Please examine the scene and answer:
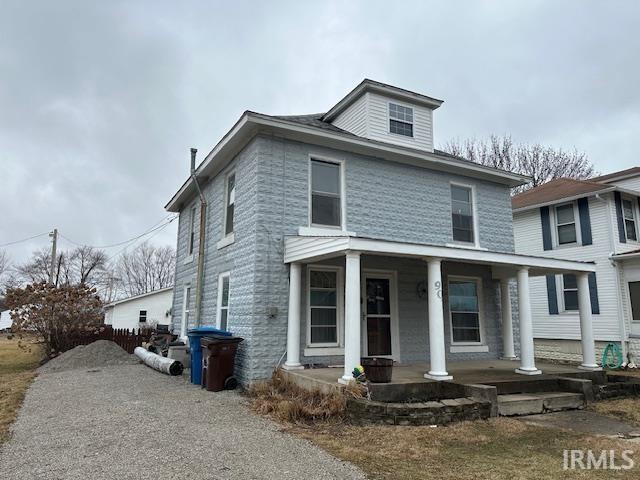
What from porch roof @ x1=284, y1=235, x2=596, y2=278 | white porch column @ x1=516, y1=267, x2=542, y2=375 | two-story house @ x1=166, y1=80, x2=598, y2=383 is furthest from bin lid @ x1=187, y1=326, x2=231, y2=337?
white porch column @ x1=516, y1=267, x2=542, y2=375

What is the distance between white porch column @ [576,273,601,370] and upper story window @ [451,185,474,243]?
270 centimetres

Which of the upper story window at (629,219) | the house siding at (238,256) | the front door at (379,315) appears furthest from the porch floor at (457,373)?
the upper story window at (629,219)

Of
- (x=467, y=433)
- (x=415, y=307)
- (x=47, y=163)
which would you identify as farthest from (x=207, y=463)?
(x=47, y=163)

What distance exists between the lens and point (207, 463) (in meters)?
4.23

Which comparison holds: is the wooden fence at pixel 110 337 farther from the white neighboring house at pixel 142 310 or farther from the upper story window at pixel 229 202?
the white neighboring house at pixel 142 310

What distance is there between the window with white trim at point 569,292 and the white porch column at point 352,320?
11.3 m

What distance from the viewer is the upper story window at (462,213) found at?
1095 cm

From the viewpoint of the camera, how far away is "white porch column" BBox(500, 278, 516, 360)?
10.7 metres

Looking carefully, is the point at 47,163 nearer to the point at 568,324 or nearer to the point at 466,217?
the point at 466,217

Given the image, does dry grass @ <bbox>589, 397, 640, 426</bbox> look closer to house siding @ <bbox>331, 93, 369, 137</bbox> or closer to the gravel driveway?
the gravel driveway

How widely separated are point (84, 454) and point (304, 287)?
4969mm

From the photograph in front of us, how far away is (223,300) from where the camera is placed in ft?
33.6

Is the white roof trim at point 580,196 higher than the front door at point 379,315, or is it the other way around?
the white roof trim at point 580,196

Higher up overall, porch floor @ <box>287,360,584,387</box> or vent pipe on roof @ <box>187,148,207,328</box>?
vent pipe on roof @ <box>187,148,207,328</box>
